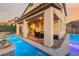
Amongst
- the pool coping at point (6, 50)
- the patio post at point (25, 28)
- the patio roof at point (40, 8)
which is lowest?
the pool coping at point (6, 50)

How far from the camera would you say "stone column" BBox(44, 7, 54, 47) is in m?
2.15

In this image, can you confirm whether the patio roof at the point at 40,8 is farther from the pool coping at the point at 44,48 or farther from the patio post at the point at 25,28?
the pool coping at the point at 44,48

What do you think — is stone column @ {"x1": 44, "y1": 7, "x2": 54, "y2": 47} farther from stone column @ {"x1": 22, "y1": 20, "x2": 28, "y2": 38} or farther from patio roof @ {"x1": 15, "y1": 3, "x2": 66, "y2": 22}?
stone column @ {"x1": 22, "y1": 20, "x2": 28, "y2": 38}

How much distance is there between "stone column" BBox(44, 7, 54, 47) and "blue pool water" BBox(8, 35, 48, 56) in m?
0.17

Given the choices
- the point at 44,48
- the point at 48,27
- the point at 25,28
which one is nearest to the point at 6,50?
the point at 25,28

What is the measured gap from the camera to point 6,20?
2.19 meters

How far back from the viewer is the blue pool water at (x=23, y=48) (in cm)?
218

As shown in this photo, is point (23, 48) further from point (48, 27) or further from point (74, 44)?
point (74, 44)

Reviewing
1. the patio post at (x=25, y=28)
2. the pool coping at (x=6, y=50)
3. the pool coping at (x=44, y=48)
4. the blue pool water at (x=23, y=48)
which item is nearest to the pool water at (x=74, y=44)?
the pool coping at (x=44, y=48)

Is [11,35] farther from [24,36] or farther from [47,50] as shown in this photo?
[47,50]

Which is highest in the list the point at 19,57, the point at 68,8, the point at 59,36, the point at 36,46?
the point at 68,8

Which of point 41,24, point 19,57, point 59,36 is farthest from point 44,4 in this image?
point 19,57

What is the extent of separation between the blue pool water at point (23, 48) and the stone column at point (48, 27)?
0.17 m

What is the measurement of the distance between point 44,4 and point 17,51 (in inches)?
29.9
